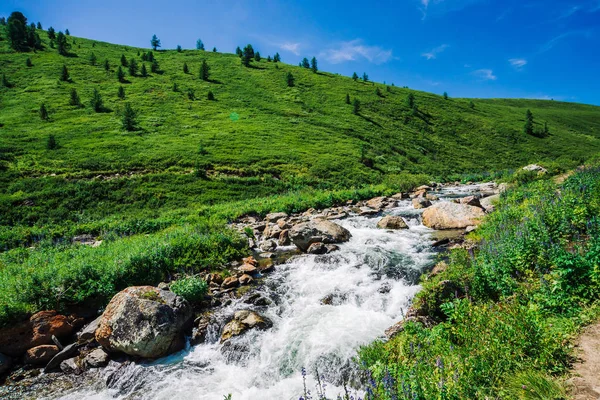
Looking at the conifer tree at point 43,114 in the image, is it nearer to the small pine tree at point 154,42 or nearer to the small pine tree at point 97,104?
the small pine tree at point 97,104

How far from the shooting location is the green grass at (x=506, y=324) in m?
4.01

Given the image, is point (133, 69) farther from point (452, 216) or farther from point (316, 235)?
point (452, 216)

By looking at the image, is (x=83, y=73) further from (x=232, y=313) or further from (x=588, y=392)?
(x=588, y=392)

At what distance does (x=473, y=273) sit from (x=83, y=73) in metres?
93.0

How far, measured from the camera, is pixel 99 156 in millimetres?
36688

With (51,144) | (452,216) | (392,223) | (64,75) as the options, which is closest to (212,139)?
(51,144)

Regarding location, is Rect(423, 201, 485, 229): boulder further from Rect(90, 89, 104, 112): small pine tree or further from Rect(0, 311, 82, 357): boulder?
Rect(90, 89, 104, 112): small pine tree

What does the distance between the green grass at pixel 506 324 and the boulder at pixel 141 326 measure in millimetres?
5273

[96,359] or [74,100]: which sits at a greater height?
[74,100]

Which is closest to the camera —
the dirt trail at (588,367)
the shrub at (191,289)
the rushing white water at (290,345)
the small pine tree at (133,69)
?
the dirt trail at (588,367)

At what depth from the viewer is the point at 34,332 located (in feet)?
27.9

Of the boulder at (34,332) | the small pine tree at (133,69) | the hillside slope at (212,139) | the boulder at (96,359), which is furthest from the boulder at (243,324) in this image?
the small pine tree at (133,69)

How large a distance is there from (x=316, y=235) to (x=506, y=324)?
10285 mm

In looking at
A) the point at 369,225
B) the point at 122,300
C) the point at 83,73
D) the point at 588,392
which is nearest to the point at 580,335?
the point at 588,392
